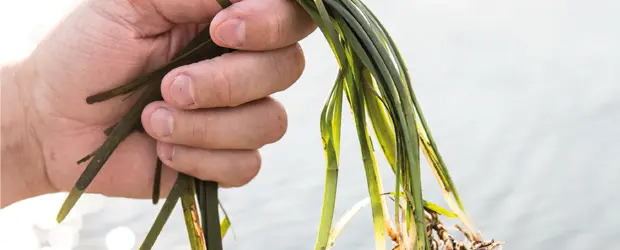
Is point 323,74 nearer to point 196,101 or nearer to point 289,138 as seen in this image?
point 289,138

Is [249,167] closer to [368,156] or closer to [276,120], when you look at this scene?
[276,120]

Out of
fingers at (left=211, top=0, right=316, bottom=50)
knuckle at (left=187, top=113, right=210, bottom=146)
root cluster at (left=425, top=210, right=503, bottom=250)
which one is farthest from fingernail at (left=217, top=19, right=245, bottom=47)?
root cluster at (left=425, top=210, right=503, bottom=250)

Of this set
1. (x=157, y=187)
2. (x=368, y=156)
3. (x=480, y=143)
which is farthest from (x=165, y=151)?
(x=480, y=143)

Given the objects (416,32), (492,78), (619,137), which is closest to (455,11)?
(416,32)

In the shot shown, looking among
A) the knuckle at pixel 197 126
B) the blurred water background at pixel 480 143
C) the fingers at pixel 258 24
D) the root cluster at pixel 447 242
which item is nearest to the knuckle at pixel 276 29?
the fingers at pixel 258 24

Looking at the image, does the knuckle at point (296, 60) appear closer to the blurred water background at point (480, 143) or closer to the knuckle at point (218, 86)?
the knuckle at point (218, 86)

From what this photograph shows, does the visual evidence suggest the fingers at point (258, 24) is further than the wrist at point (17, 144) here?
No

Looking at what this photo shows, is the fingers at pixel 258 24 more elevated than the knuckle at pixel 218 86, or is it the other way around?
the fingers at pixel 258 24
